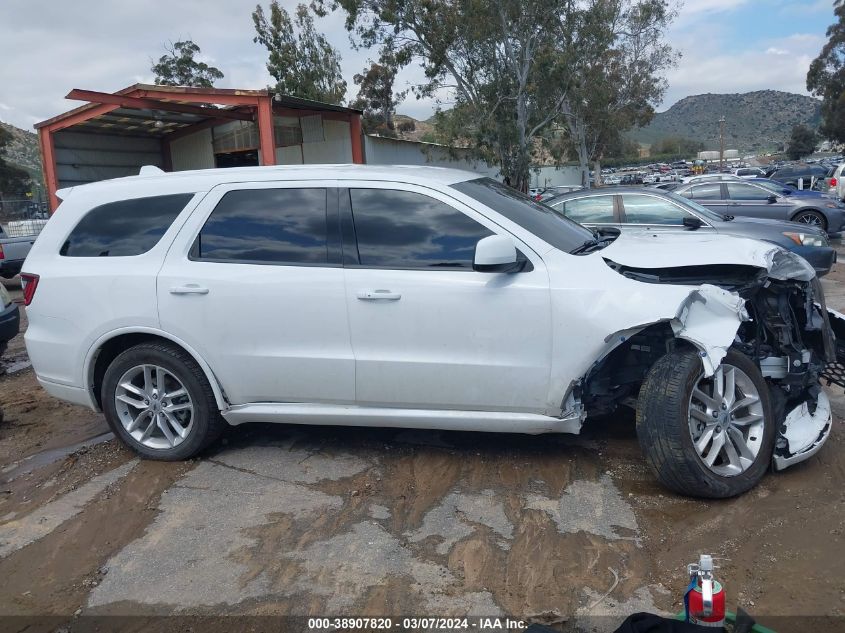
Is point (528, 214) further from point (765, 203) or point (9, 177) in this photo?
point (9, 177)

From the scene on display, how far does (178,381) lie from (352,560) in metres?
1.87

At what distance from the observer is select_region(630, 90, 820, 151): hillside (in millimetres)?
133500

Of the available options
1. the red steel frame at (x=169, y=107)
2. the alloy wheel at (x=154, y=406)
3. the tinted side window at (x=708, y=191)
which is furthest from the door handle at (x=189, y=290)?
the tinted side window at (x=708, y=191)

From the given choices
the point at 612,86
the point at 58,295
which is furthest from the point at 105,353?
the point at 612,86

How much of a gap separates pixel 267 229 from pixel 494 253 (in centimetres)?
152

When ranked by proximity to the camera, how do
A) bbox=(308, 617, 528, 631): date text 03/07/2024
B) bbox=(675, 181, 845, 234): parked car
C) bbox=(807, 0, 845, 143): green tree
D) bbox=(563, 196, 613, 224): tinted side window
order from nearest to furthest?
bbox=(308, 617, 528, 631): date text 03/07/2024 → bbox=(563, 196, 613, 224): tinted side window → bbox=(675, 181, 845, 234): parked car → bbox=(807, 0, 845, 143): green tree

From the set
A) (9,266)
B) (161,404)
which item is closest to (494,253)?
(161,404)

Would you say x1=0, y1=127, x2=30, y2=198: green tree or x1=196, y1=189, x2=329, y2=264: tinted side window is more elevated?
x1=0, y1=127, x2=30, y2=198: green tree

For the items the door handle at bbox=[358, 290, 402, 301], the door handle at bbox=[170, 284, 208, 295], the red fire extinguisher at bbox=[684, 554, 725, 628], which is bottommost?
the red fire extinguisher at bbox=[684, 554, 725, 628]

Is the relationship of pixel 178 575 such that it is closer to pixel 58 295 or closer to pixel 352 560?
pixel 352 560

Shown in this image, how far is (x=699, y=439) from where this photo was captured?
12.3 ft

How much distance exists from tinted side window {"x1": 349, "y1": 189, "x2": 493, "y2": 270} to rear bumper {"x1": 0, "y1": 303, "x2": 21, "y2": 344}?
16.9 feet

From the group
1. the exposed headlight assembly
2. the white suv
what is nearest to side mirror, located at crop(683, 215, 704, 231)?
the exposed headlight assembly

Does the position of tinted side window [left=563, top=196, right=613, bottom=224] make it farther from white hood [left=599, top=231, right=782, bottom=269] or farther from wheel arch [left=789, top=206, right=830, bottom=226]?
wheel arch [left=789, top=206, right=830, bottom=226]
